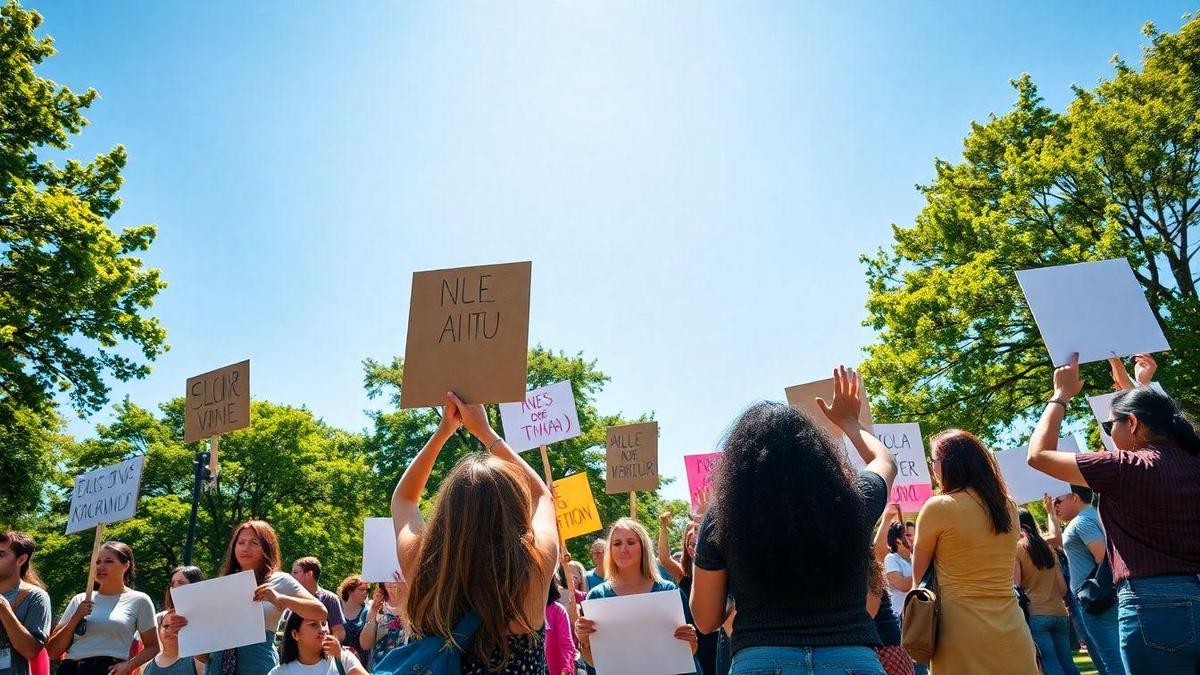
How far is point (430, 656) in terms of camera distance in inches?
85.4

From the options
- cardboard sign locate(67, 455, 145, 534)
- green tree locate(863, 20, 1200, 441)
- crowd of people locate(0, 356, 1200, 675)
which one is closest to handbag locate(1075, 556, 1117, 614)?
crowd of people locate(0, 356, 1200, 675)

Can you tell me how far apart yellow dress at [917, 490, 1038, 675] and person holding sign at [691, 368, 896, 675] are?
135 centimetres

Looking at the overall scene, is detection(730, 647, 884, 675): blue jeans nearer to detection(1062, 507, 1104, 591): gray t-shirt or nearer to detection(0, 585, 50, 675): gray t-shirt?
detection(1062, 507, 1104, 591): gray t-shirt

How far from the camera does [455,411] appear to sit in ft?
10.9

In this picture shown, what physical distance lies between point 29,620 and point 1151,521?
7.00m

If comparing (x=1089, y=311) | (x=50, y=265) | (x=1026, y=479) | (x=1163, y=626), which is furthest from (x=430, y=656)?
(x=50, y=265)

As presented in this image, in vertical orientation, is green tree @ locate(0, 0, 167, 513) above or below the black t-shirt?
above

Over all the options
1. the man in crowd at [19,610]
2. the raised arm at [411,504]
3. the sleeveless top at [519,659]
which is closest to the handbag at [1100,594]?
the sleeveless top at [519,659]

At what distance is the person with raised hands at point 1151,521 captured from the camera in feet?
10.8

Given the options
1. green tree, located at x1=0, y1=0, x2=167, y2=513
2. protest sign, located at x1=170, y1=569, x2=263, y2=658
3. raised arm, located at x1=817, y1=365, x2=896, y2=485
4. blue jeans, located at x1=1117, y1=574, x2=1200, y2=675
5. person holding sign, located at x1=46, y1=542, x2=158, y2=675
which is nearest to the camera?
raised arm, located at x1=817, y1=365, x2=896, y2=485

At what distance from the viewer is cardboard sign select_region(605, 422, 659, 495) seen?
29.9 ft

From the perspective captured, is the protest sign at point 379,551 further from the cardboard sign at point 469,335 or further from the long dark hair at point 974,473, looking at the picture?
the long dark hair at point 974,473

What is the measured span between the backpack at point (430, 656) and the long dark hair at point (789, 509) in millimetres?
860

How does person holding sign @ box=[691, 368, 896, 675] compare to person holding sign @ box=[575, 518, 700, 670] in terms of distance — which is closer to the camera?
person holding sign @ box=[691, 368, 896, 675]
